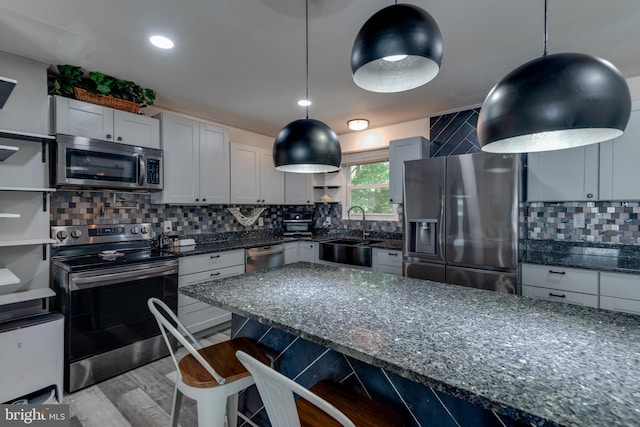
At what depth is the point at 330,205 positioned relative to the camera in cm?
483

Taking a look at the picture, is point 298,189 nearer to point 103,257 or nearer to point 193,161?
point 193,161

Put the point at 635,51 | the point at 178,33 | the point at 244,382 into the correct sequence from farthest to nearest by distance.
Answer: the point at 635,51 → the point at 178,33 → the point at 244,382

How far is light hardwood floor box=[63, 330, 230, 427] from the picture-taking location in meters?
1.93

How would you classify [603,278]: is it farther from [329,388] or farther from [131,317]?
[131,317]

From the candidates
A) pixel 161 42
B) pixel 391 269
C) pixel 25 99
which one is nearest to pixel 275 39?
pixel 161 42

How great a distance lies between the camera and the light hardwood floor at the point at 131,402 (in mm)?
1932

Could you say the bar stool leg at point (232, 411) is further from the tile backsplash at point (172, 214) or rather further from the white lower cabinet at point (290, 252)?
the white lower cabinet at point (290, 252)

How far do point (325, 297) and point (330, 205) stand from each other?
11.1 feet

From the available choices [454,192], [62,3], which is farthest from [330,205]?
[62,3]

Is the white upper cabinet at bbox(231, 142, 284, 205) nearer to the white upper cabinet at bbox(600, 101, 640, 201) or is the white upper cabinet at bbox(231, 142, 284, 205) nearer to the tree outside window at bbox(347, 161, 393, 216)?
the tree outside window at bbox(347, 161, 393, 216)

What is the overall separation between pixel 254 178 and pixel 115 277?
206 centimetres

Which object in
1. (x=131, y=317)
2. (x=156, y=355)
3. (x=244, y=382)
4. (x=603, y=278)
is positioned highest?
(x=603, y=278)

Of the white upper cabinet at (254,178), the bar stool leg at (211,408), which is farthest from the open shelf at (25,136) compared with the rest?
the bar stool leg at (211,408)

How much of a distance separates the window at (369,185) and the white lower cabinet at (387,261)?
30.1 inches
